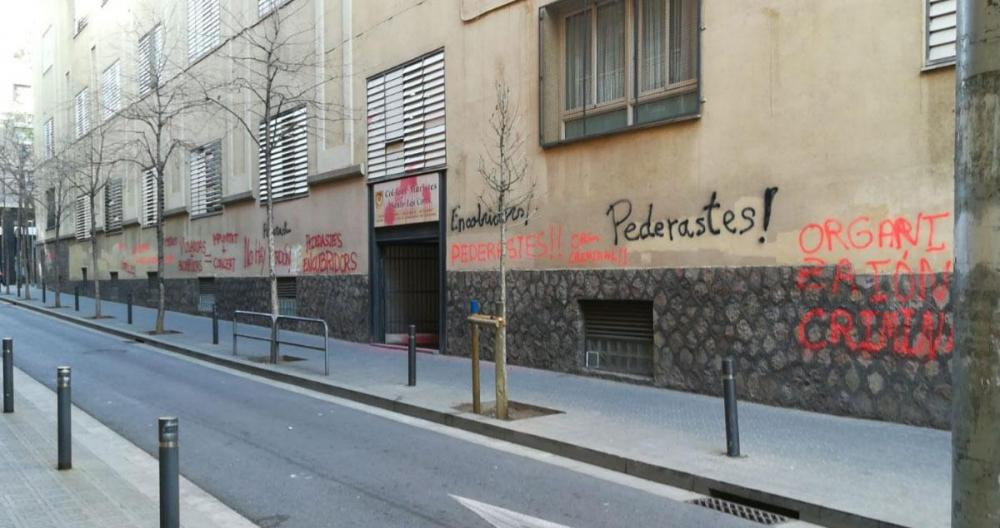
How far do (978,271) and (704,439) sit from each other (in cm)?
537

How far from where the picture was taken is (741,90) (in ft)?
32.8

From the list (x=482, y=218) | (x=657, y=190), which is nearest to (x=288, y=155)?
(x=482, y=218)

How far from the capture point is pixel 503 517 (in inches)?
225

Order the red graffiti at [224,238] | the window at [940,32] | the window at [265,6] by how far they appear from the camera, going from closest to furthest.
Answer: the window at [940,32]
the window at [265,6]
the red graffiti at [224,238]

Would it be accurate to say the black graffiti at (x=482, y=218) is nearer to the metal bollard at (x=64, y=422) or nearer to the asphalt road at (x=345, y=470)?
the asphalt road at (x=345, y=470)

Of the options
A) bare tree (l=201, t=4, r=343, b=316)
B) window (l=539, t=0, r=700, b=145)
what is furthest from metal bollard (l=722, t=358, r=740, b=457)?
bare tree (l=201, t=4, r=343, b=316)

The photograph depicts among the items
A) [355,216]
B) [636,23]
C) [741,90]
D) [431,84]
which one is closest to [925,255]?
[741,90]

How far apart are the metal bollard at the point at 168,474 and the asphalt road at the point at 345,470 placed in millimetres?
1320

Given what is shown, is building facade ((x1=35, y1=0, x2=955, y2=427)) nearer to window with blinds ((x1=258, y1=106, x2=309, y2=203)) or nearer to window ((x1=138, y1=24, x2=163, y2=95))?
window with blinds ((x1=258, y1=106, x2=309, y2=203))

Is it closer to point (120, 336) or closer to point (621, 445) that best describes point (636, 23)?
point (621, 445)

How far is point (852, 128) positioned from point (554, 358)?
5.82 m

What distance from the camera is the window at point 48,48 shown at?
43.3m

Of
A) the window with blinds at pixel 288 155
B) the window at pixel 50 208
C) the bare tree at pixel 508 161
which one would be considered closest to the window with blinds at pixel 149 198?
the window at pixel 50 208

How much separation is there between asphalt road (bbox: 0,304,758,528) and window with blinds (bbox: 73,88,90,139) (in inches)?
1123
